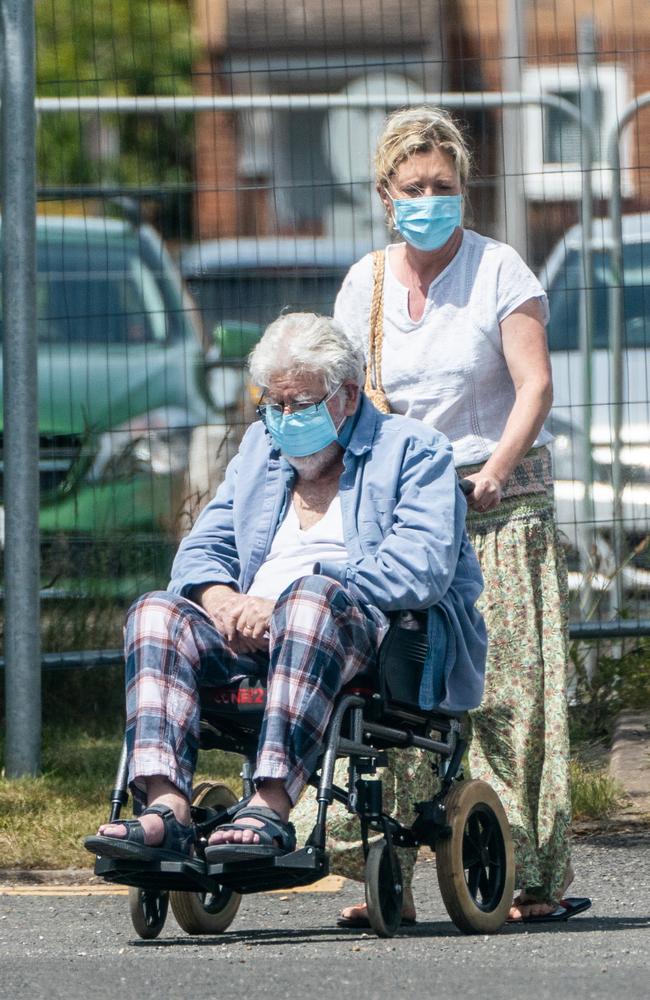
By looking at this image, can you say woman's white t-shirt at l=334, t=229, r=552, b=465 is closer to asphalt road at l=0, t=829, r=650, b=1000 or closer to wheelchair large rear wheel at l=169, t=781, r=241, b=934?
wheelchair large rear wheel at l=169, t=781, r=241, b=934

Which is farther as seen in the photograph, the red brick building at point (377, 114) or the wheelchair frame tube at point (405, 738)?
the red brick building at point (377, 114)

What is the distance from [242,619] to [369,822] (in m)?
0.54

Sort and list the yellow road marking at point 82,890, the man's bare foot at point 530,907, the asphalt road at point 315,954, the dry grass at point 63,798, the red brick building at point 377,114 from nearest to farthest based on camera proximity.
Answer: the asphalt road at point 315,954 → the man's bare foot at point 530,907 → the yellow road marking at point 82,890 → the dry grass at point 63,798 → the red brick building at point 377,114

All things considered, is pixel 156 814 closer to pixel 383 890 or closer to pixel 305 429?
pixel 383 890

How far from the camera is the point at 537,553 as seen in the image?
16.2 feet

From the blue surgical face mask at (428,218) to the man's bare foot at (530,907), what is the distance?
1.63 meters

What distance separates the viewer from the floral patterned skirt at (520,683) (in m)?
4.89


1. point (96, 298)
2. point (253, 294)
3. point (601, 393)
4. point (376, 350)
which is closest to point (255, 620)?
point (376, 350)

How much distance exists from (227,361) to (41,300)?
28.7 inches

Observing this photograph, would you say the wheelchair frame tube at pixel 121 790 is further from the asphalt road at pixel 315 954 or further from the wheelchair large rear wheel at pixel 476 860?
the wheelchair large rear wheel at pixel 476 860

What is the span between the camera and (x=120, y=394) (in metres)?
7.33

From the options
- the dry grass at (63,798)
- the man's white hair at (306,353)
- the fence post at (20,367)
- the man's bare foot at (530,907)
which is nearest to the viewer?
the man's white hair at (306,353)

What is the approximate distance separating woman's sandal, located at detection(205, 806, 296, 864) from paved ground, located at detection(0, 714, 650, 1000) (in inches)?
8.4

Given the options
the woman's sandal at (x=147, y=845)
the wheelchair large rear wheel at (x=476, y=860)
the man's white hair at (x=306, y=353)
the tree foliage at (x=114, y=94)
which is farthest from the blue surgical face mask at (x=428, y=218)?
the tree foliage at (x=114, y=94)
